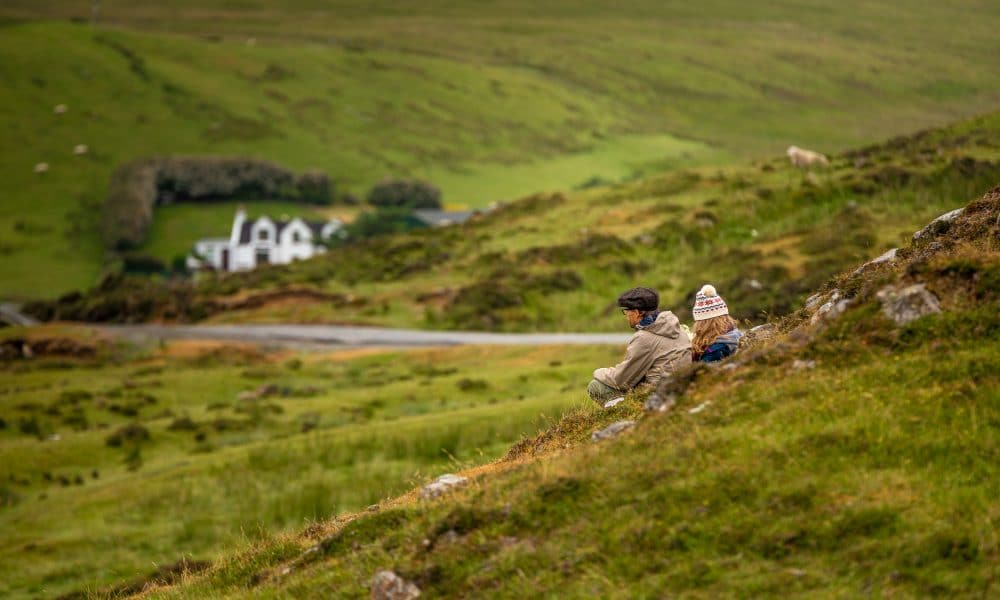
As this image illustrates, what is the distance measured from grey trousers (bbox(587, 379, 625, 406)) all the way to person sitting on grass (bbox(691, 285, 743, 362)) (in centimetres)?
160

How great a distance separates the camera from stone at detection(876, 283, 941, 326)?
38.9 feet

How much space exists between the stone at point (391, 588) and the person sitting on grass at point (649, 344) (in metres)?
5.61

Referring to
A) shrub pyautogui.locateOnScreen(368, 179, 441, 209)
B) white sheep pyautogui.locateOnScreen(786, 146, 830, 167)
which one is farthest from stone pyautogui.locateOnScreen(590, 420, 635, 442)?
shrub pyautogui.locateOnScreen(368, 179, 441, 209)

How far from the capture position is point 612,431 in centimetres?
1269

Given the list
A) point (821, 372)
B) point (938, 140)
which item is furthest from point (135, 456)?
point (938, 140)

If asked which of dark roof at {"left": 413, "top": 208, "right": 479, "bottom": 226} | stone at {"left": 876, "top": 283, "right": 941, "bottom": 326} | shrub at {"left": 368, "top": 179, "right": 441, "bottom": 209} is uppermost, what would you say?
stone at {"left": 876, "top": 283, "right": 941, "bottom": 326}

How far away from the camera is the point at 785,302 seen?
44.4 meters

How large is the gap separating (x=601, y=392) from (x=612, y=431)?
3.60 meters

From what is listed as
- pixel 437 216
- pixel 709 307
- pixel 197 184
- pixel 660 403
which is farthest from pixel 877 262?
pixel 197 184

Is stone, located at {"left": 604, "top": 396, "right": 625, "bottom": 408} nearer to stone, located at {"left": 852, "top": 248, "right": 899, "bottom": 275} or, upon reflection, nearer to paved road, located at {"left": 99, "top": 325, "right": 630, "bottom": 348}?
stone, located at {"left": 852, "top": 248, "right": 899, "bottom": 275}

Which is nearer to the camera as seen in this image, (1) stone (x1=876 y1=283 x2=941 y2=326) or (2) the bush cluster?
(1) stone (x1=876 y1=283 x2=941 y2=326)

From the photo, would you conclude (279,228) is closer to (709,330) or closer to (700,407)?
(709,330)

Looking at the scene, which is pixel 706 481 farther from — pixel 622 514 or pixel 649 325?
pixel 649 325

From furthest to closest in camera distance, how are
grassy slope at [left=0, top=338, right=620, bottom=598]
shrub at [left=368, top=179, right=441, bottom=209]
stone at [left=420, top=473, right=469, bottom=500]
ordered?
shrub at [left=368, top=179, right=441, bottom=209], grassy slope at [left=0, top=338, right=620, bottom=598], stone at [left=420, top=473, right=469, bottom=500]
